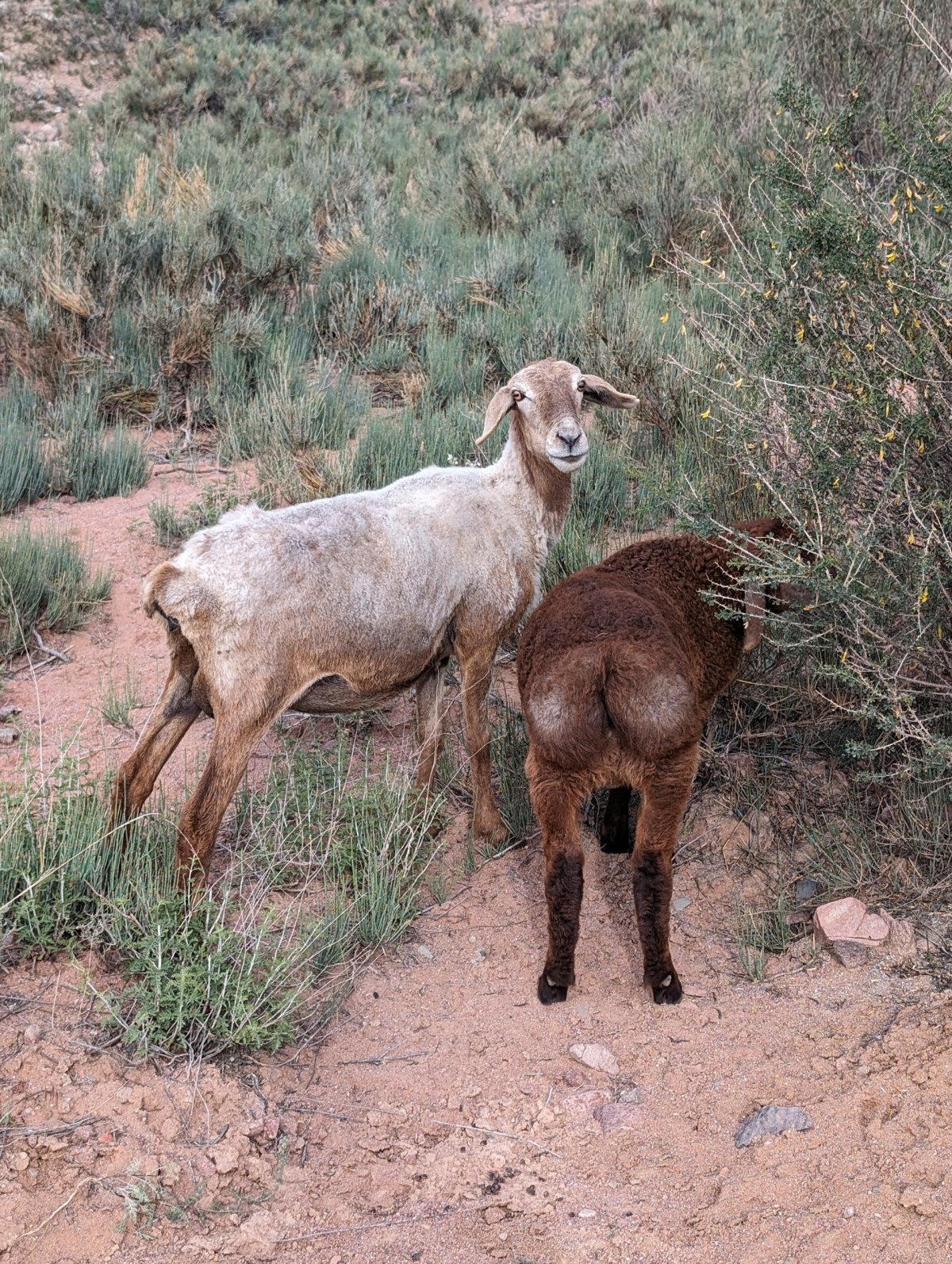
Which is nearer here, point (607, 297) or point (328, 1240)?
point (328, 1240)

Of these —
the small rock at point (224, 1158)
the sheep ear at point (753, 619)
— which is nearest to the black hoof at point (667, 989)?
the sheep ear at point (753, 619)

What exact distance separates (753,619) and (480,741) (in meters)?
1.34

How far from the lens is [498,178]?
1270cm

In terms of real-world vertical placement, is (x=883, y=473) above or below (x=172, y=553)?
above

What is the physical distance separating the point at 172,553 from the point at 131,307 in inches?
107

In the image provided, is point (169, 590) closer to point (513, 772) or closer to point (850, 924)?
point (513, 772)

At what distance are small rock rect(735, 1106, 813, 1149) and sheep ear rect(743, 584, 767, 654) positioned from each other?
1933mm

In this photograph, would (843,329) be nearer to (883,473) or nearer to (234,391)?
(883,473)

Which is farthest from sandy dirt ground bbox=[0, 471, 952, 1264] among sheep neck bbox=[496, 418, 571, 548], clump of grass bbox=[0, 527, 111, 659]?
sheep neck bbox=[496, 418, 571, 548]

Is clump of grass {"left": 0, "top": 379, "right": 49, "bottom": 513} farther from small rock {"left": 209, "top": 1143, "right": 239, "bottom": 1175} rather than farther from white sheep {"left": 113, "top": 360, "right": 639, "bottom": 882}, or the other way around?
small rock {"left": 209, "top": 1143, "right": 239, "bottom": 1175}

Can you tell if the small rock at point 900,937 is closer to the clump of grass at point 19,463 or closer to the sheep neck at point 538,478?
the sheep neck at point 538,478

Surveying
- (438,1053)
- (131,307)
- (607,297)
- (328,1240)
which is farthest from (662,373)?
(328,1240)

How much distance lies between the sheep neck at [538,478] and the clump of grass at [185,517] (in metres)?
2.22

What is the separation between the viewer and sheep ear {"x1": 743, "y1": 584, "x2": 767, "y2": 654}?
5.09 metres
